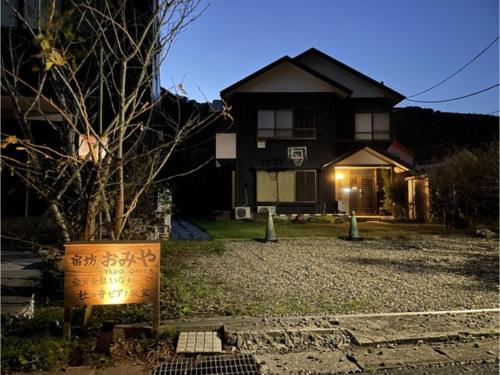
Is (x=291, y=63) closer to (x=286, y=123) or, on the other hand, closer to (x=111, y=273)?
(x=286, y=123)

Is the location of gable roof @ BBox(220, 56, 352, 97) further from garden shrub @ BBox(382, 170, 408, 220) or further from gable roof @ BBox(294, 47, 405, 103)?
garden shrub @ BBox(382, 170, 408, 220)

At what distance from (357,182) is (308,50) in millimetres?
7246

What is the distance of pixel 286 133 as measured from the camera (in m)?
19.9

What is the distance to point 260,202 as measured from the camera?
19.3m

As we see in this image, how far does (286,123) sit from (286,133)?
50 centimetres

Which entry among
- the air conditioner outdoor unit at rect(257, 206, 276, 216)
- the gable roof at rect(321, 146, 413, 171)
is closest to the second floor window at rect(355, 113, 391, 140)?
the gable roof at rect(321, 146, 413, 171)

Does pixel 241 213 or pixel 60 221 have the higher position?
pixel 60 221

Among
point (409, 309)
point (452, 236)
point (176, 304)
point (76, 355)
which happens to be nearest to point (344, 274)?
point (409, 309)

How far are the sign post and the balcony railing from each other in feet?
52.3

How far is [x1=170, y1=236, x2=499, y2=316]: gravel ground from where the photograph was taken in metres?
4.97

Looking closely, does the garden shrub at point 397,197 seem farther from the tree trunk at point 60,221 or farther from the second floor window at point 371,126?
the tree trunk at point 60,221

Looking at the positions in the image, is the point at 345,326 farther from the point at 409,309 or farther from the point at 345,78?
the point at 345,78

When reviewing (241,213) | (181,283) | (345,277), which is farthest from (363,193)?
(181,283)

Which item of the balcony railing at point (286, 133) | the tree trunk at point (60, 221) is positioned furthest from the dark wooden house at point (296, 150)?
the tree trunk at point (60, 221)
